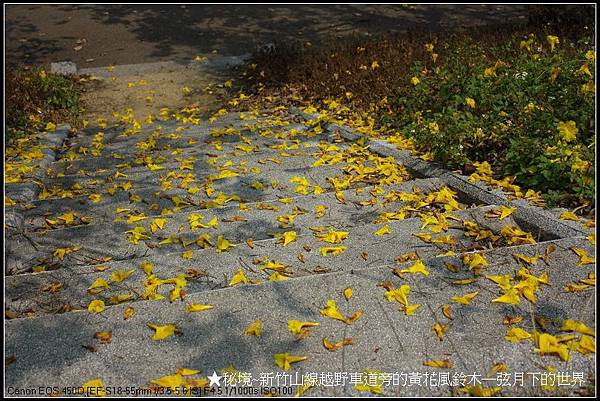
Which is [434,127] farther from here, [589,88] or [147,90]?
[147,90]

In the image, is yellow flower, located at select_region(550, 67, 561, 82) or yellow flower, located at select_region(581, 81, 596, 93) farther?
yellow flower, located at select_region(550, 67, 561, 82)

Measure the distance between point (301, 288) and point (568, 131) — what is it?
7.57ft

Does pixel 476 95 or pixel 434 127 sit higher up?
pixel 476 95

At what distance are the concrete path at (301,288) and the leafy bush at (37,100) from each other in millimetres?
2970

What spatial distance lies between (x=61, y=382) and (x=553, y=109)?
369cm

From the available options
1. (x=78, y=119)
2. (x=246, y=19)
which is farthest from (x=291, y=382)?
(x=246, y=19)

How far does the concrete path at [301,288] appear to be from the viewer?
2131mm

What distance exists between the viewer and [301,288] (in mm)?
2602

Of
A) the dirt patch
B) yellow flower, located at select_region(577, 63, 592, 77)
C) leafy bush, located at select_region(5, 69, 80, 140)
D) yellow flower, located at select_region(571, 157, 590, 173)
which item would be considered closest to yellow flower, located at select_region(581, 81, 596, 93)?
yellow flower, located at select_region(577, 63, 592, 77)

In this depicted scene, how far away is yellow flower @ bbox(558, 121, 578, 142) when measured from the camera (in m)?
3.88

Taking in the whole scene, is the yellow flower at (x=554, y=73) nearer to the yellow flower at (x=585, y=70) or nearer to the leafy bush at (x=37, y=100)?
the yellow flower at (x=585, y=70)

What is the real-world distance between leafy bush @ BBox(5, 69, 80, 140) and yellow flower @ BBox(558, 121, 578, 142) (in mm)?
5723

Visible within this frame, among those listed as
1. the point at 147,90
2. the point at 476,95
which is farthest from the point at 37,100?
the point at 476,95

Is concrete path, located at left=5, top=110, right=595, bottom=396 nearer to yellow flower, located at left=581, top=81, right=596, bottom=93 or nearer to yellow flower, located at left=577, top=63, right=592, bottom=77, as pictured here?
yellow flower, located at left=581, top=81, right=596, bottom=93
